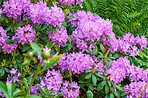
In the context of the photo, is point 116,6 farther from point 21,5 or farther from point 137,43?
point 21,5

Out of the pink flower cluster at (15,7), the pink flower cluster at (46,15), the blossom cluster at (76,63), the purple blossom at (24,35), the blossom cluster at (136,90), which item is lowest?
the blossom cluster at (136,90)

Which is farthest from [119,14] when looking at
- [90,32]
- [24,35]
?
[24,35]

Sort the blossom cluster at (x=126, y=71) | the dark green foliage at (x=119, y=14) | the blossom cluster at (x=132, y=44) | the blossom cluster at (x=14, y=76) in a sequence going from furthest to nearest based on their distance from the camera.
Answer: the dark green foliage at (x=119, y=14), the blossom cluster at (x=132, y=44), the blossom cluster at (x=126, y=71), the blossom cluster at (x=14, y=76)

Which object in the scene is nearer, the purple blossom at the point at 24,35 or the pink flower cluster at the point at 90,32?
the purple blossom at the point at 24,35

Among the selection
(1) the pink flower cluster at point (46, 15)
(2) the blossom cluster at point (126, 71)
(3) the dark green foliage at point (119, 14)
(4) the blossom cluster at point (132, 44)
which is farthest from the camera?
(3) the dark green foliage at point (119, 14)

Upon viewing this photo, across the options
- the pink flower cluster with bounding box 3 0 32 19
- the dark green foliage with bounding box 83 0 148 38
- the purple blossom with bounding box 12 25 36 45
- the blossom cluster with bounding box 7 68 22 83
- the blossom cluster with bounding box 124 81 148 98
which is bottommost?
the blossom cluster with bounding box 124 81 148 98

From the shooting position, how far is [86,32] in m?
2.03

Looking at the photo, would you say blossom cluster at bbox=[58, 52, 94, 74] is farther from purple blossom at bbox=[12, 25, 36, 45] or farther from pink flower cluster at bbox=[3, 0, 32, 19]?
pink flower cluster at bbox=[3, 0, 32, 19]

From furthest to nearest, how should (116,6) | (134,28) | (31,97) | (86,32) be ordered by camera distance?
(116,6) → (134,28) → (86,32) → (31,97)

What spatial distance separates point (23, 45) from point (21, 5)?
1.42 feet

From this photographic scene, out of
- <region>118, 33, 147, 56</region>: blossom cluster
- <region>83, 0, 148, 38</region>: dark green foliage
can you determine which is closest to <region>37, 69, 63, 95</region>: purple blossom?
<region>118, 33, 147, 56</region>: blossom cluster

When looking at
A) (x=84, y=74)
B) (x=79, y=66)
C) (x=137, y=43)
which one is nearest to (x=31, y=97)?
(x=79, y=66)

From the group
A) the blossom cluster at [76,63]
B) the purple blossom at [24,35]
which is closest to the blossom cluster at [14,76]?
the purple blossom at [24,35]

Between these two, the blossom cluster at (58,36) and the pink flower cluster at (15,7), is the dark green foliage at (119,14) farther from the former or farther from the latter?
the pink flower cluster at (15,7)
